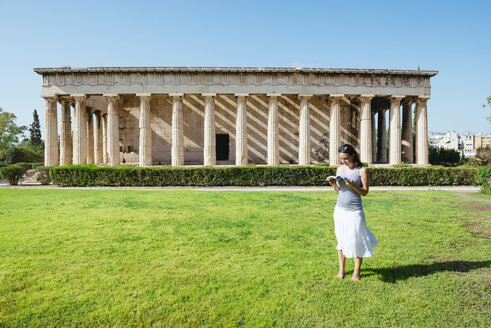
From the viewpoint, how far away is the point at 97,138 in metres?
29.5

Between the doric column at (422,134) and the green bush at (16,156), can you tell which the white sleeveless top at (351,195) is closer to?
the doric column at (422,134)

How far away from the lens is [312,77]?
2444 centimetres

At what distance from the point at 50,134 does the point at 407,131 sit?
107 ft

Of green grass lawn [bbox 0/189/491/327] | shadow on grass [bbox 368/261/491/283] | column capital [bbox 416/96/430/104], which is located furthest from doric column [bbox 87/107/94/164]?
column capital [bbox 416/96/430/104]

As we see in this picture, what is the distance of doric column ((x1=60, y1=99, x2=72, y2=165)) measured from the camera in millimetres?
23953

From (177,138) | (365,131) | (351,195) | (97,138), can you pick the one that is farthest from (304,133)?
(97,138)

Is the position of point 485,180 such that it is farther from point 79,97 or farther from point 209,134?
point 79,97

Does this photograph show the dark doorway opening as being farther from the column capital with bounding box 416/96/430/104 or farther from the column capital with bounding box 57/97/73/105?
the column capital with bounding box 416/96/430/104

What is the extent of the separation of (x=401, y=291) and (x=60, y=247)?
21.0 feet

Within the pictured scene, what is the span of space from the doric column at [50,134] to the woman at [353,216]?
26.2 m

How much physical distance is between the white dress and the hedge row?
47.6 ft

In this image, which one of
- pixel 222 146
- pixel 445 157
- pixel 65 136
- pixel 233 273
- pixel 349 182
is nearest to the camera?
pixel 349 182

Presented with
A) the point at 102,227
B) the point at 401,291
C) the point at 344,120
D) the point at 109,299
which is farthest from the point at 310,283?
the point at 344,120

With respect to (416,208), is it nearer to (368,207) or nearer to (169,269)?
(368,207)
